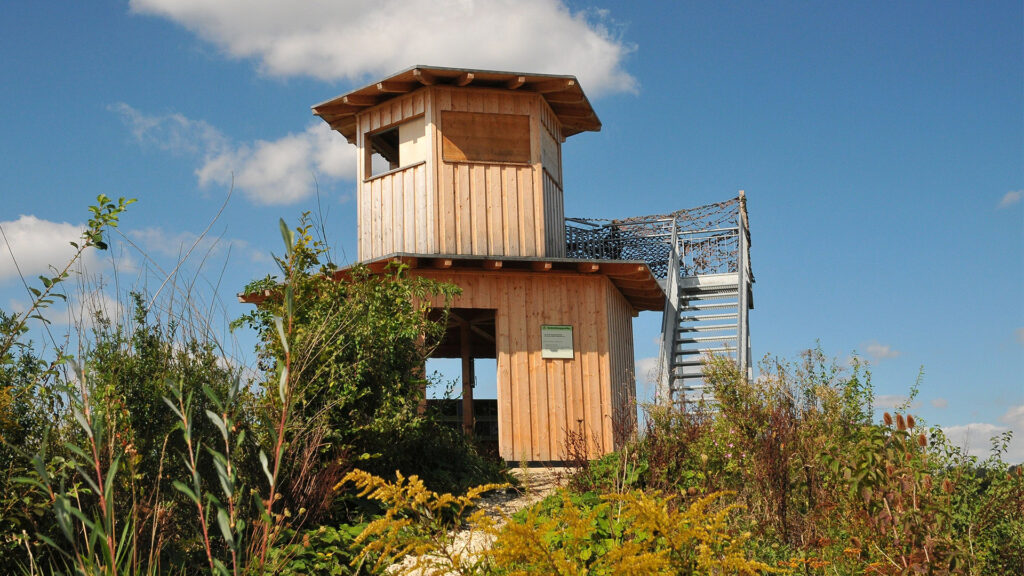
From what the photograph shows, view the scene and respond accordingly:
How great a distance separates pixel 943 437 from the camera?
256 inches

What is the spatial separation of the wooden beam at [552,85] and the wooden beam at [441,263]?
3.36 m

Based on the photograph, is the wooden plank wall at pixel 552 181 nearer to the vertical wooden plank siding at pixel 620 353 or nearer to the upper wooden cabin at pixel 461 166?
the upper wooden cabin at pixel 461 166

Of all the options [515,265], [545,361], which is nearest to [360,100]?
[515,265]

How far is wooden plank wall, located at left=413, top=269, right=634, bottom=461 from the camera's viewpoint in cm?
1155

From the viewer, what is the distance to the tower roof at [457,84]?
12086mm

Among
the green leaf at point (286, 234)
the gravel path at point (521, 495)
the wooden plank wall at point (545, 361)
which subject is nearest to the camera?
the green leaf at point (286, 234)

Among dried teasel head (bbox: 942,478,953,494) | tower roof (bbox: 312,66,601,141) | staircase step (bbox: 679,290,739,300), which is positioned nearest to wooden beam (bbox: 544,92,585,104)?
tower roof (bbox: 312,66,601,141)

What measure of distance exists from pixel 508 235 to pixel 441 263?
148cm

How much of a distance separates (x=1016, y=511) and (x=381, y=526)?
5.15 metres

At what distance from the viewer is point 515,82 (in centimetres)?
1234

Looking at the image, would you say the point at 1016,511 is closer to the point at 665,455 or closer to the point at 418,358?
the point at 665,455

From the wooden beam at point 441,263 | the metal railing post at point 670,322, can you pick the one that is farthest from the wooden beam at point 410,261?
the metal railing post at point 670,322

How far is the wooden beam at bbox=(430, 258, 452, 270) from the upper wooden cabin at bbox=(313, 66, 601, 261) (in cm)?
65

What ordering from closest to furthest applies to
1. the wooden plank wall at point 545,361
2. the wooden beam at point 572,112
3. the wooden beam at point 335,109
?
1. the wooden plank wall at point 545,361
2. the wooden beam at point 335,109
3. the wooden beam at point 572,112
